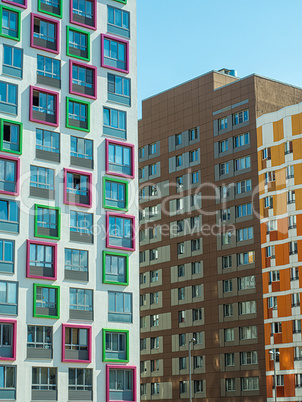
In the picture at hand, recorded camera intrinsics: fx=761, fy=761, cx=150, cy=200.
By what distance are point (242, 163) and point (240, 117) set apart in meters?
5.28

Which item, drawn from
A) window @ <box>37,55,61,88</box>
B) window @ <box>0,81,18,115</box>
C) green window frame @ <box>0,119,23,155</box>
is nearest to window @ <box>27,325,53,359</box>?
green window frame @ <box>0,119,23,155</box>

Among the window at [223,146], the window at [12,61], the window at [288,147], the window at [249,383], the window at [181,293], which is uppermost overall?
the window at [223,146]

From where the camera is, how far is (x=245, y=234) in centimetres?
8231

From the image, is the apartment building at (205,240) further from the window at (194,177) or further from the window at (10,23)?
the window at (10,23)

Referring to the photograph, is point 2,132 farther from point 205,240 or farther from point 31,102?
point 205,240

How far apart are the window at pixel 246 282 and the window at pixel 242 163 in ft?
39.8

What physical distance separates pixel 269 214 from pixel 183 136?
16173 mm

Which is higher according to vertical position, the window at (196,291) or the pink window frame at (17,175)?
the pink window frame at (17,175)

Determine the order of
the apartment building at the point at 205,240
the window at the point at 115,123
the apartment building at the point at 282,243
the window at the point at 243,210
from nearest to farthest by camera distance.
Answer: the window at the point at 115,123 → the apartment building at the point at 282,243 → the apartment building at the point at 205,240 → the window at the point at 243,210

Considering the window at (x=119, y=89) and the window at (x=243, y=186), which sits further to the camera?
the window at (x=243, y=186)

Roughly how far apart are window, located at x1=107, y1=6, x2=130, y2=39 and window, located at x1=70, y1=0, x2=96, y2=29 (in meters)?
1.59

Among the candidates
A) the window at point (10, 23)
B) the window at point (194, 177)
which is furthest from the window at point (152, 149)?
the window at point (10, 23)

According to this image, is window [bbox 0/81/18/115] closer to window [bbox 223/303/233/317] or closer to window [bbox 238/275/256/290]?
window [bbox 238/275/256/290]

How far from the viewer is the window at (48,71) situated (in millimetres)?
57906
